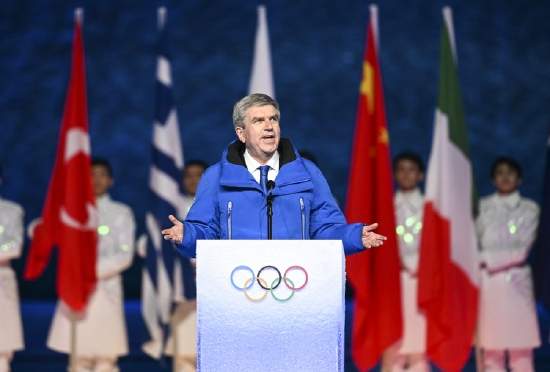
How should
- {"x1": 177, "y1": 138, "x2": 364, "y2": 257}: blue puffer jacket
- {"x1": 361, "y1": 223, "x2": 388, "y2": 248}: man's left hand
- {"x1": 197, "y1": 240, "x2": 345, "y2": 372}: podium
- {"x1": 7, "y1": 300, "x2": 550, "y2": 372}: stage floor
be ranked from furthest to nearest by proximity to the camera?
{"x1": 7, "y1": 300, "x2": 550, "y2": 372}: stage floor, {"x1": 177, "y1": 138, "x2": 364, "y2": 257}: blue puffer jacket, {"x1": 361, "y1": 223, "x2": 388, "y2": 248}: man's left hand, {"x1": 197, "y1": 240, "x2": 345, "y2": 372}: podium

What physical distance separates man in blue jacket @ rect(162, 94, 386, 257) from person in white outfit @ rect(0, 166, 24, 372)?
343cm

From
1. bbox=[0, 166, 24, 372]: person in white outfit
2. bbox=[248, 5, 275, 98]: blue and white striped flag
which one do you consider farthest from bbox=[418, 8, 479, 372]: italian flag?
bbox=[0, 166, 24, 372]: person in white outfit

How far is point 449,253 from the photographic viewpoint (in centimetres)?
582

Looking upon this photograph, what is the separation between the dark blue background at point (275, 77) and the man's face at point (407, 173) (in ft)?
10.3

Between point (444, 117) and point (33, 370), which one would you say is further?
point (33, 370)

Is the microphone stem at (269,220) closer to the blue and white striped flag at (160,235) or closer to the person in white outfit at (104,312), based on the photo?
the blue and white striped flag at (160,235)

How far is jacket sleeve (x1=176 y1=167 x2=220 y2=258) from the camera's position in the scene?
309 cm

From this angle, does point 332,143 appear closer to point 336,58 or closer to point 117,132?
point 336,58

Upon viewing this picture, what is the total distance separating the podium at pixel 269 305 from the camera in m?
2.71

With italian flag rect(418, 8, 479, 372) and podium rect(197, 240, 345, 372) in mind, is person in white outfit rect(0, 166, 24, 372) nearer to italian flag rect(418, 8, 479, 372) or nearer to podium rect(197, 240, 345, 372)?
italian flag rect(418, 8, 479, 372)

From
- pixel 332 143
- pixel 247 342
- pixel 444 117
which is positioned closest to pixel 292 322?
pixel 247 342

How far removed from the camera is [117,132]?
974 centimetres

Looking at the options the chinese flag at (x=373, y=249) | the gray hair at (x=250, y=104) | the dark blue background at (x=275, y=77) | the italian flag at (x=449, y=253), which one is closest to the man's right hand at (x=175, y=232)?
the gray hair at (x=250, y=104)

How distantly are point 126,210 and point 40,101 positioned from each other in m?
3.53
